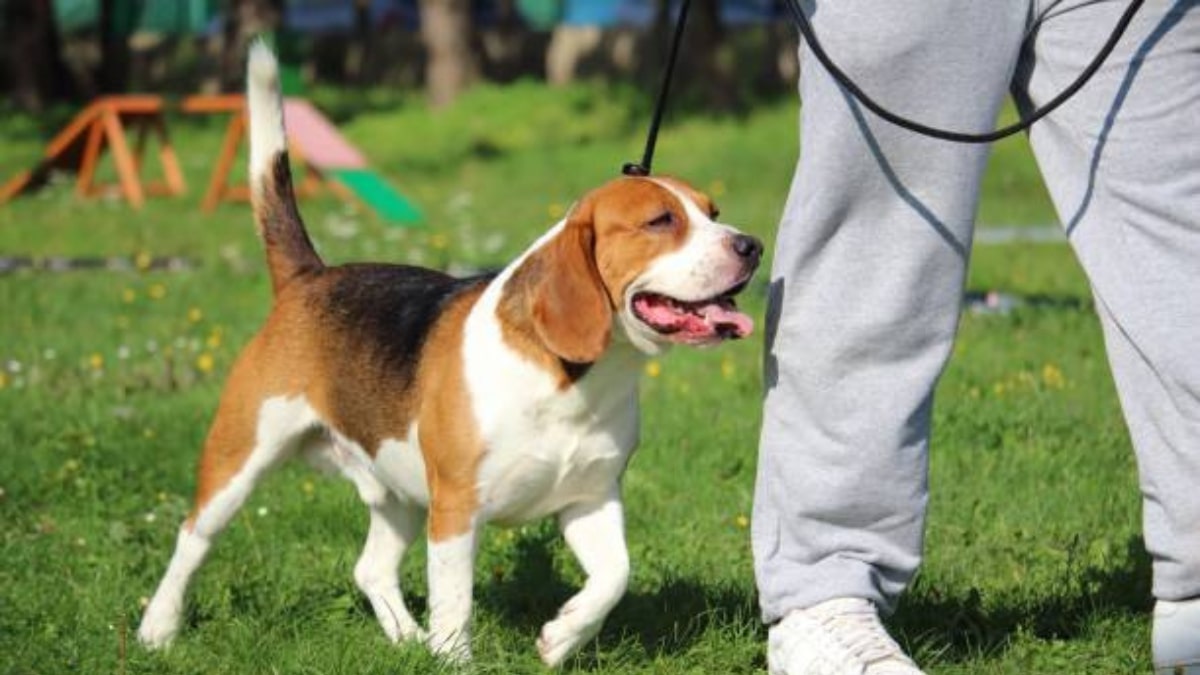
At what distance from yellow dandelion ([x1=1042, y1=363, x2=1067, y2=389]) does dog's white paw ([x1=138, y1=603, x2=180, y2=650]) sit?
389 centimetres

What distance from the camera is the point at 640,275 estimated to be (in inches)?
166

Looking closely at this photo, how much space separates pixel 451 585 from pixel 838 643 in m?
0.92

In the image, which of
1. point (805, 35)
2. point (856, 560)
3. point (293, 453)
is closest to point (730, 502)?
point (293, 453)

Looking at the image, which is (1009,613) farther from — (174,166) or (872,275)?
(174,166)

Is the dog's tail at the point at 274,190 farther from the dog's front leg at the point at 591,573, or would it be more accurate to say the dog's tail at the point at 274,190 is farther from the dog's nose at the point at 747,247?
the dog's nose at the point at 747,247

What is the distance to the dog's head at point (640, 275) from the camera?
4129 millimetres

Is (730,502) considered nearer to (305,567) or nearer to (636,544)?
(636,544)

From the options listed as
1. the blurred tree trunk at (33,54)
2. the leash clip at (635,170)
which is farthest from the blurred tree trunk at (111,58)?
the leash clip at (635,170)

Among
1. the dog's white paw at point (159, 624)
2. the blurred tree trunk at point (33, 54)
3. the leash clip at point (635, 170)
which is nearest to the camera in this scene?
the leash clip at point (635, 170)

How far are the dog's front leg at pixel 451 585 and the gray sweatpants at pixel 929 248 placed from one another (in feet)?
2.38

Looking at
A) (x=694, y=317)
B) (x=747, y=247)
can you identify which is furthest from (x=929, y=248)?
(x=694, y=317)

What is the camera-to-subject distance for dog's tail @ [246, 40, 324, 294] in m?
5.36

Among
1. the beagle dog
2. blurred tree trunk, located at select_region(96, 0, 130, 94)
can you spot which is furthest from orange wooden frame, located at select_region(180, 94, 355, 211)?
blurred tree trunk, located at select_region(96, 0, 130, 94)

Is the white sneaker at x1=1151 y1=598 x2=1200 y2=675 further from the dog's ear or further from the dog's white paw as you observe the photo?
the dog's white paw
